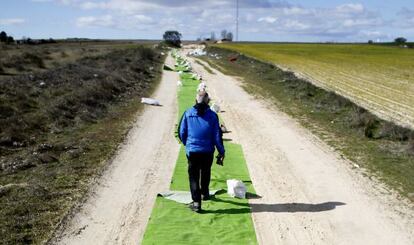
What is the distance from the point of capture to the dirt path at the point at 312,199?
8.28m

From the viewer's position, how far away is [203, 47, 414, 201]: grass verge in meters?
12.2

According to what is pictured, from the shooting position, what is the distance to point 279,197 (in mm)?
10086

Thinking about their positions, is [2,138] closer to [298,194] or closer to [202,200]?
[202,200]

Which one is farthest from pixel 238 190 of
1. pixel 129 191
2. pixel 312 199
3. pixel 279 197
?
pixel 129 191

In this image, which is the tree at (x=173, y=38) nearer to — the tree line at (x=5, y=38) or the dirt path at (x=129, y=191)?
the tree line at (x=5, y=38)

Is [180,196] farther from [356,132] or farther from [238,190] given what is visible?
[356,132]

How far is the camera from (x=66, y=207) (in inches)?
364

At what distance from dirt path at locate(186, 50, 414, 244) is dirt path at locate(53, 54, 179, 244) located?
2007 millimetres

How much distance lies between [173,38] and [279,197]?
4960 inches

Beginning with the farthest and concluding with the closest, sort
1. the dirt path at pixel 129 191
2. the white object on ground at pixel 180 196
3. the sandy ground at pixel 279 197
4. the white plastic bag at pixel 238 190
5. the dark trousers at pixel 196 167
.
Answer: the white plastic bag at pixel 238 190 → the white object on ground at pixel 180 196 → the dark trousers at pixel 196 167 → the sandy ground at pixel 279 197 → the dirt path at pixel 129 191

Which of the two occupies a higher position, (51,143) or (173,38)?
(51,143)

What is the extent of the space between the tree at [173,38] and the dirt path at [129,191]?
11588cm

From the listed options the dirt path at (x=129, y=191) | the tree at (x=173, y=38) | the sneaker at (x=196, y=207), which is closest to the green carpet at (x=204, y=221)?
the sneaker at (x=196, y=207)

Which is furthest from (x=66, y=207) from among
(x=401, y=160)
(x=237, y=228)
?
(x=401, y=160)
